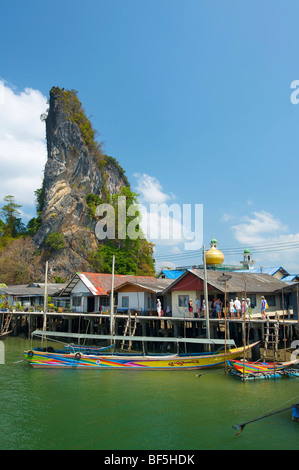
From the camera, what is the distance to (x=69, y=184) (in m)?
62.9

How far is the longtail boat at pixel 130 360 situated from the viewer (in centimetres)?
1866

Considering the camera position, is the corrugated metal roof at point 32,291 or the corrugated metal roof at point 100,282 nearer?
the corrugated metal roof at point 100,282

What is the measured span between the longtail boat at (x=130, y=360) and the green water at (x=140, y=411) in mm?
404

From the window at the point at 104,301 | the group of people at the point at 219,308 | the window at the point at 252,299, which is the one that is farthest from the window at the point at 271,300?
the window at the point at 104,301

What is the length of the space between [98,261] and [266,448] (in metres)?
49.3

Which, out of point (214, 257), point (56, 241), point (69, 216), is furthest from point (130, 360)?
point (69, 216)

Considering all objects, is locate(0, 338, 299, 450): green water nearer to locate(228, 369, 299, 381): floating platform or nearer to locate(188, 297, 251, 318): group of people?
locate(228, 369, 299, 381): floating platform

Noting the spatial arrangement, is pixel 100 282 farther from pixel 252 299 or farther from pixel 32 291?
pixel 252 299

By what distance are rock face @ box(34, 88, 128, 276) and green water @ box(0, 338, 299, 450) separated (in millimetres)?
39767

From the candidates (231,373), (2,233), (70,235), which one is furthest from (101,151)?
(231,373)

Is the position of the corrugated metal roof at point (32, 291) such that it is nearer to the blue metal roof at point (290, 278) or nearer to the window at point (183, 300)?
the window at point (183, 300)

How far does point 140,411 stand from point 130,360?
6191 millimetres
